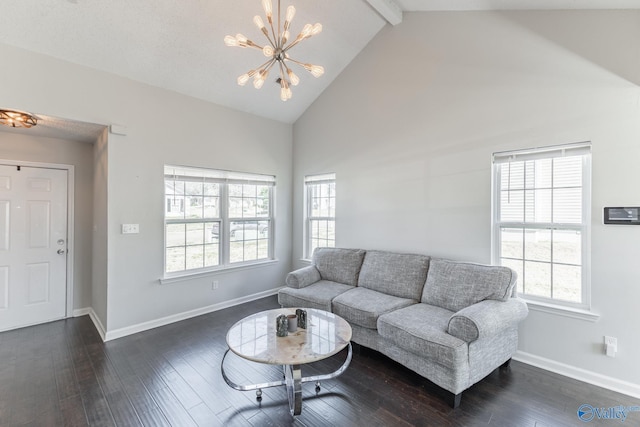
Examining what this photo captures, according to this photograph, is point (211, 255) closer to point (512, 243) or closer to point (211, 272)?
point (211, 272)

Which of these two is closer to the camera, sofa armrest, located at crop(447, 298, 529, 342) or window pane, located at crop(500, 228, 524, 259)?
sofa armrest, located at crop(447, 298, 529, 342)

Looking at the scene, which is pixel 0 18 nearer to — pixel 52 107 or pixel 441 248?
pixel 52 107

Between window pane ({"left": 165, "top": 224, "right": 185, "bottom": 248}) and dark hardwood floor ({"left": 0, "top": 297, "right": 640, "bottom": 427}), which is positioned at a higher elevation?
window pane ({"left": 165, "top": 224, "right": 185, "bottom": 248})

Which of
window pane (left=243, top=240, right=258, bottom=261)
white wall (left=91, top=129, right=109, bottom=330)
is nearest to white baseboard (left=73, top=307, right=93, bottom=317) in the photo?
white wall (left=91, top=129, right=109, bottom=330)

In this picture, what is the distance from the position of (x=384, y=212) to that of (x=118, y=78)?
3.49 meters

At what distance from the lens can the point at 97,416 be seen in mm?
1991

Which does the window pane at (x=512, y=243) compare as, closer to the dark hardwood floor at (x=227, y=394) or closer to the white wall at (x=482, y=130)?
the white wall at (x=482, y=130)

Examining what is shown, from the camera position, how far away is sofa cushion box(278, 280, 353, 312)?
3115mm

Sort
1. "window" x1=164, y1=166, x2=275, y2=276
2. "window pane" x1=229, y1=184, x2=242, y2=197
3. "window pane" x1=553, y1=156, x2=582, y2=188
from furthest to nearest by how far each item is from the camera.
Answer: "window pane" x1=229, y1=184, x2=242, y2=197 → "window" x1=164, y1=166, x2=275, y2=276 → "window pane" x1=553, y1=156, x2=582, y2=188

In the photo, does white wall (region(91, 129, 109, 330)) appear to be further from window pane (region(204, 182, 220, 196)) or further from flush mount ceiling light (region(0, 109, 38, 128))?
window pane (region(204, 182, 220, 196))

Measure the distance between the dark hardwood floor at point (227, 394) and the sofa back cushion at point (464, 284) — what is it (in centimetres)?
68

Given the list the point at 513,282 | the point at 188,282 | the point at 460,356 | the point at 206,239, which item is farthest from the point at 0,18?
the point at 513,282

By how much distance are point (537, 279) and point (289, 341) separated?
7.85ft

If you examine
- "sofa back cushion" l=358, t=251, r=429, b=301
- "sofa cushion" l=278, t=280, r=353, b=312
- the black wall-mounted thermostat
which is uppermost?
the black wall-mounted thermostat
